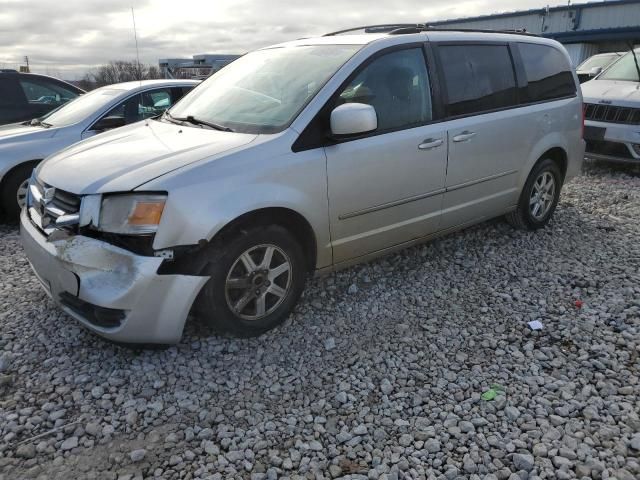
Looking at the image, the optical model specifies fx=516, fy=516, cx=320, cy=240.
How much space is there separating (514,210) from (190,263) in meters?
3.35

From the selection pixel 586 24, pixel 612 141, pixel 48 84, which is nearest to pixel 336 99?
pixel 612 141

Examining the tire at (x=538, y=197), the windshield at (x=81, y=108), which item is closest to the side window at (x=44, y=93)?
the windshield at (x=81, y=108)

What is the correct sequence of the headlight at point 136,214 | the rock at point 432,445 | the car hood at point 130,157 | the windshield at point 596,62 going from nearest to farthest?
1. the rock at point 432,445
2. the headlight at point 136,214
3. the car hood at point 130,157
4. the windshield at point 596,62

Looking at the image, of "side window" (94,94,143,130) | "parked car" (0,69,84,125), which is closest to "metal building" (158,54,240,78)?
"parked car" (0,69,84,125)

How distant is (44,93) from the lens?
25.0ft

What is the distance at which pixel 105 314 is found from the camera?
9.34ft

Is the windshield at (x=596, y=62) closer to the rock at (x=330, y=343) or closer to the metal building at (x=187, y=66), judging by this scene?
the metal building at (x=187, y=66)

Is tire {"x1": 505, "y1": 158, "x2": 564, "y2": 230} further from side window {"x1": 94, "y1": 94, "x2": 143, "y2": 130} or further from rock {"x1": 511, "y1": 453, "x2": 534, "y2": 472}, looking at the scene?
side window {"x1": 94, "y1": 94, "x2": 143, "y2": 130}

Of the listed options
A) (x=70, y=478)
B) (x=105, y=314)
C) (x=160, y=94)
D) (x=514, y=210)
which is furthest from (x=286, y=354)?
(x=160, y=94)

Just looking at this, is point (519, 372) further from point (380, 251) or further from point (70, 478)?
point (70, 478)

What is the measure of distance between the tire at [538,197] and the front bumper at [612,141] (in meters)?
2.82

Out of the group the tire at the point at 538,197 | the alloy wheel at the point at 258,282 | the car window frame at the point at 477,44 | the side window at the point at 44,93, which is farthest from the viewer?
the side window at the point at 44,93

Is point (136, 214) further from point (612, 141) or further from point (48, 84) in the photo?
point (612, 141)

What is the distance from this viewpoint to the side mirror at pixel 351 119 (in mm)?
3184
